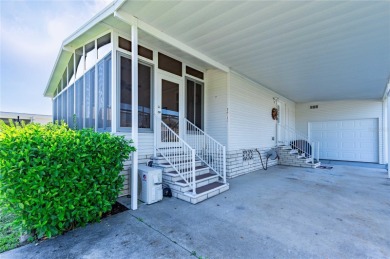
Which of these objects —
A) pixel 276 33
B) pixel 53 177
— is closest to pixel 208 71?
pixel 276 33

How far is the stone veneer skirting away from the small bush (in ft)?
12.3

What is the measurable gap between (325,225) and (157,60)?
15.7 feet

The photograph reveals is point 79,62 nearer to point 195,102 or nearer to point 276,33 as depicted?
point 195,102

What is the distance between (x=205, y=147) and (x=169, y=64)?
106 inches

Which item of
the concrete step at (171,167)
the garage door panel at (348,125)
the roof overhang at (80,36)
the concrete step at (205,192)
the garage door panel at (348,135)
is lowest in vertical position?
the concrete step at (205,192)

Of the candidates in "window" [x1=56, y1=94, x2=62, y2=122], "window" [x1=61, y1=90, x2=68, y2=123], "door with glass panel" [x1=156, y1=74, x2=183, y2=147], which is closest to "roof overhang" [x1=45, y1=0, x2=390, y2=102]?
"door with glass panel" [x1=156, y1=74, x2=183, y2=147]

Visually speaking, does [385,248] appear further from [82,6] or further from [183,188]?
[82,6]

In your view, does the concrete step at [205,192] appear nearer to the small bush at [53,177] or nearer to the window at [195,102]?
the small bush at [53,177]

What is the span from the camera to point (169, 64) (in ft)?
16.8

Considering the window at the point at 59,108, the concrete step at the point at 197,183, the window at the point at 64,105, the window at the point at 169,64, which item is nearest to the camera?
the concrete step at the point at 197,183

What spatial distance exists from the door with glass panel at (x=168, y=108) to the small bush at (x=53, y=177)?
1.97 metres

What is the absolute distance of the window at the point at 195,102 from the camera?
5750 mm

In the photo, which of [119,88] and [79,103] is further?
[79,103]

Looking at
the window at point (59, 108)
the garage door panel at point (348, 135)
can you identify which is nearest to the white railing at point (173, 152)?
the window at point (59, 108)
